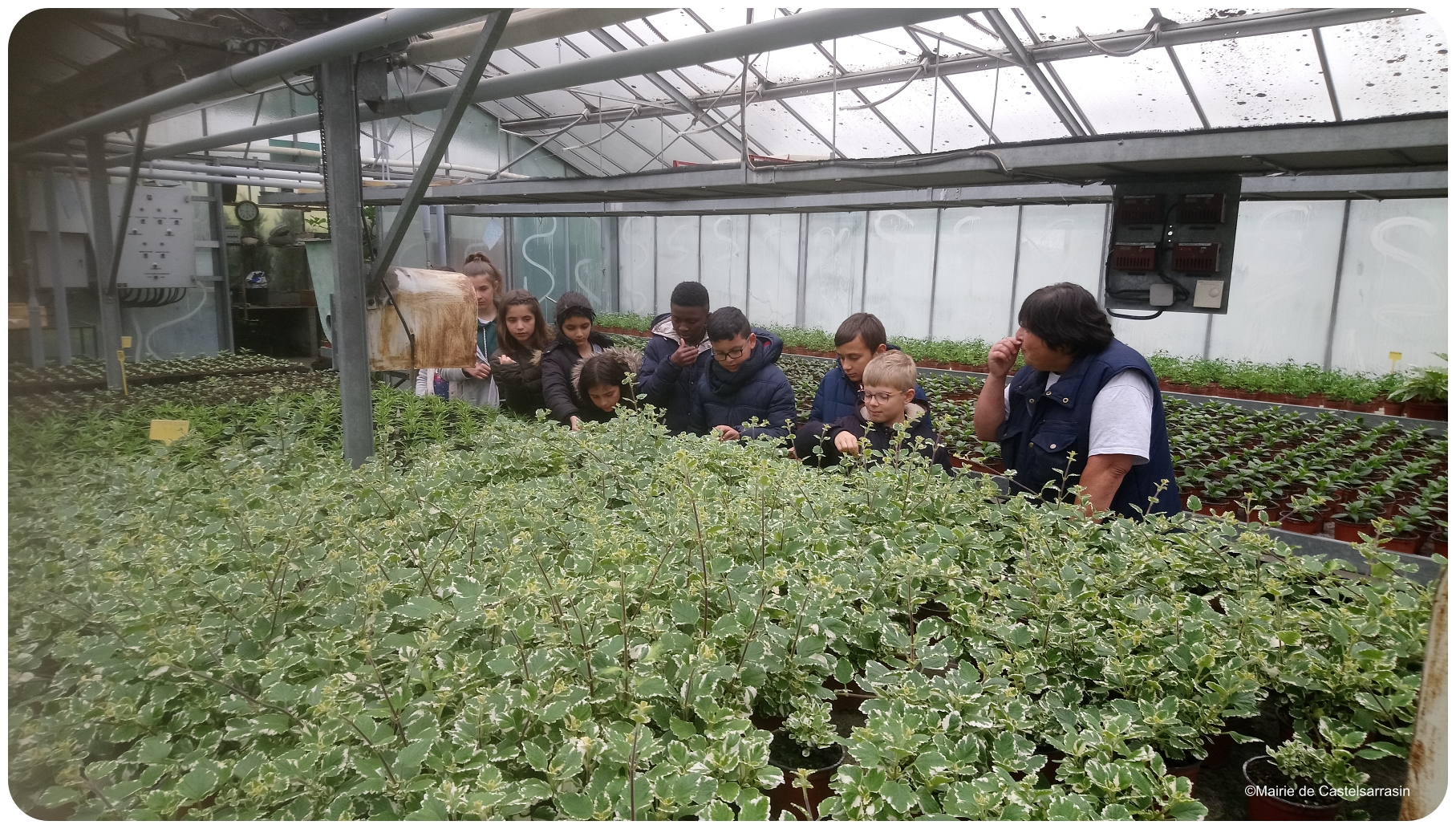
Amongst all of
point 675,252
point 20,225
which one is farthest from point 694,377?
point 675,252

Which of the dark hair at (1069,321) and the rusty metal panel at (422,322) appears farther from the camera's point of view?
the rusty metal panel at (422,322)

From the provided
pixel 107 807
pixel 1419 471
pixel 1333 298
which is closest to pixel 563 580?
pixel 107 807

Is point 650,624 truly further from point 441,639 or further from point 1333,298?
point 1333,298

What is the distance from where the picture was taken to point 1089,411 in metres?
2.55

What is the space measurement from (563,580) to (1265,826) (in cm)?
116

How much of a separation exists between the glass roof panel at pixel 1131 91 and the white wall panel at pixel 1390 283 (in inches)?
116

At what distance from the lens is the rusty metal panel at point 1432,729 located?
900 millimetres

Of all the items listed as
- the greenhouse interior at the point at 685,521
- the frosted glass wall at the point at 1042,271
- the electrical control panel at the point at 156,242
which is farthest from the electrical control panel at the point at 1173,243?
the electrical control panel at the point at 156,242

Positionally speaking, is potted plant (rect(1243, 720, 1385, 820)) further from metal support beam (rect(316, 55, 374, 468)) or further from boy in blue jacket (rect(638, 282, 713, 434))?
boy in blue jacket (rect(638, 282, 713, 434))

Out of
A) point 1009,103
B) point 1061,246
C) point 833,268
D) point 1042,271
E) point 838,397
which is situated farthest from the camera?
point 833,268

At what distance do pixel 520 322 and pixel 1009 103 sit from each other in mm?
6474

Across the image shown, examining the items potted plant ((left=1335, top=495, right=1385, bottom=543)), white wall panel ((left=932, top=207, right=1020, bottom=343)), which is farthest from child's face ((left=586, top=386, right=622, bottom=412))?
white wall panel ((left=932, top=207, right=1020, bottom=343))

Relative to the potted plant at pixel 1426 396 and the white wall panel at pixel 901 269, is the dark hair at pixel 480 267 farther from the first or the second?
the white wall panel at pixel 901 269

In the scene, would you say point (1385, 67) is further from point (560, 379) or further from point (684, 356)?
point (560, 379)
